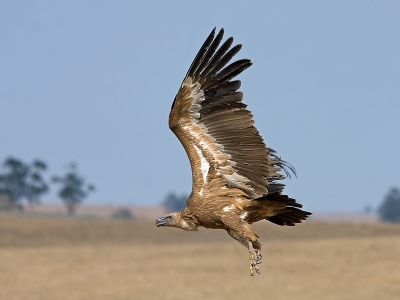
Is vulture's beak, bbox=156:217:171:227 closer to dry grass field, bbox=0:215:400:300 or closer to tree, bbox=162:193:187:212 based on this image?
dry grass field, bbox=0:215:400:300

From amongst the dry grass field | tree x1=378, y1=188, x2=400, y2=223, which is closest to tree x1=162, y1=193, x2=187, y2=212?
tree x1=378, y1=188, x2=400, y2=223

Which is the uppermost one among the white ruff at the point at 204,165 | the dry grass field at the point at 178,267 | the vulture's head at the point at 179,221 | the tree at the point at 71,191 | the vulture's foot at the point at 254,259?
the tree at the point at 71,191

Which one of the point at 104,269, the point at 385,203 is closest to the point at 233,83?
the point at 104,269

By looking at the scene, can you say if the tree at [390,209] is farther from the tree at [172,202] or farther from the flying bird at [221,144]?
the flying bird at [221,144]

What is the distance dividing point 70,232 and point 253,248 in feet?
136

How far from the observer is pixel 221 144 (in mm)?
10562

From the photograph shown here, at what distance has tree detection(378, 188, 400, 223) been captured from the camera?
117 metres

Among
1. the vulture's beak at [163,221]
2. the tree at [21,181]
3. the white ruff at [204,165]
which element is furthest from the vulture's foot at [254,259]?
the tree at [21,181]

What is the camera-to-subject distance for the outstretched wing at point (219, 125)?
10492mm

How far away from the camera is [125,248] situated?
147ft

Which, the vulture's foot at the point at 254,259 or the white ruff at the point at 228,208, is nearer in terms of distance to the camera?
the vulture's foot at the point at 254,259

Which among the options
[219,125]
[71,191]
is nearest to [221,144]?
[219,125]

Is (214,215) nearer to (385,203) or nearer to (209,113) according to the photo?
(209,113)

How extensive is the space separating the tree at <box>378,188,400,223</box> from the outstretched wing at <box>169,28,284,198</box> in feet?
348
